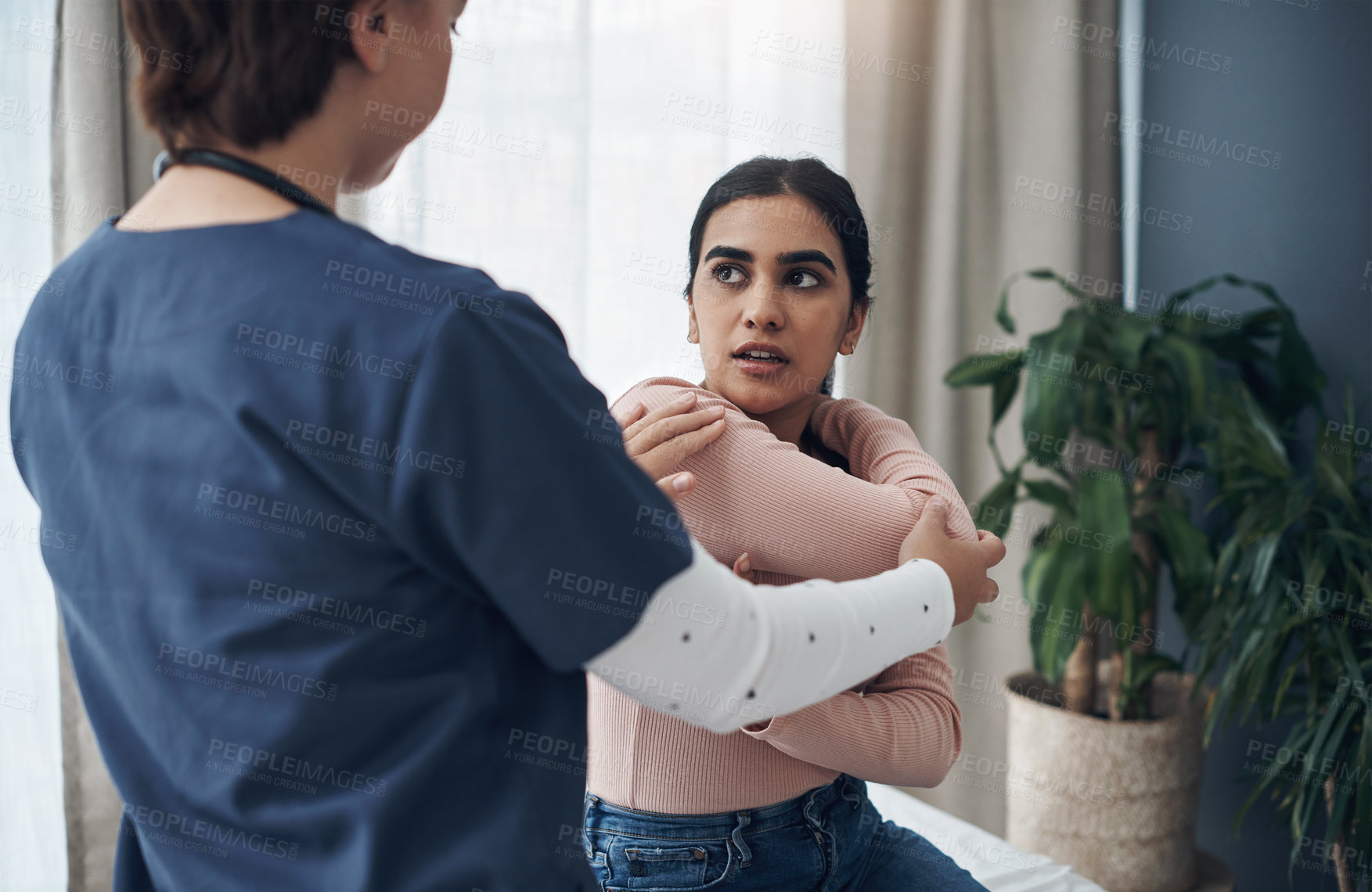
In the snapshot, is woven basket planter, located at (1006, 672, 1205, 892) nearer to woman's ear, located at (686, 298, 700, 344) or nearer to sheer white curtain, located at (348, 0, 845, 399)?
sheer white curtain, located at (348, 0, 845, 399)

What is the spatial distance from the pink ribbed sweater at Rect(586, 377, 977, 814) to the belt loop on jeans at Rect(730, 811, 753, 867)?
0.01m

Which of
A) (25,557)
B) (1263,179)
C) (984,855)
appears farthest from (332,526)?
(1263,179)

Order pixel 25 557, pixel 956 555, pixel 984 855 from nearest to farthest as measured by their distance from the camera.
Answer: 1. pixel 956 555
2. pixel 984 855
3. pixel 25 557

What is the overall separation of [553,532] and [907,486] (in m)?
0.54

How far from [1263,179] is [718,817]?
231cm

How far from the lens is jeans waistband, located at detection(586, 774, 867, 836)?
0.98 metres

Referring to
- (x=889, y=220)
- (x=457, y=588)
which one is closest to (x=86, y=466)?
(x=457, y=588)

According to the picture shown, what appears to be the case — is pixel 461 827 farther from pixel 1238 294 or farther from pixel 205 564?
Result: pixel 1238 294

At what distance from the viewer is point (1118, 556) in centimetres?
213

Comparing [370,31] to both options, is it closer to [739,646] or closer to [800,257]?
[739,646]

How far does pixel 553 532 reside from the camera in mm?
563

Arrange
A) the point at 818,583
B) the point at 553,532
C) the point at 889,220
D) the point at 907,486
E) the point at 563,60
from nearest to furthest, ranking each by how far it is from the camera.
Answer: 1. the point at 553,532
2. the point at 818,583
3. the point at 907,486
4. the point at 563,60
5. the point at 889,220

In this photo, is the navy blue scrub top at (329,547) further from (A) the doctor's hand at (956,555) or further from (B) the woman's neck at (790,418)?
(B) the woman's neck at (790,418)

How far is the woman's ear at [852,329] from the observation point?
1.21m
